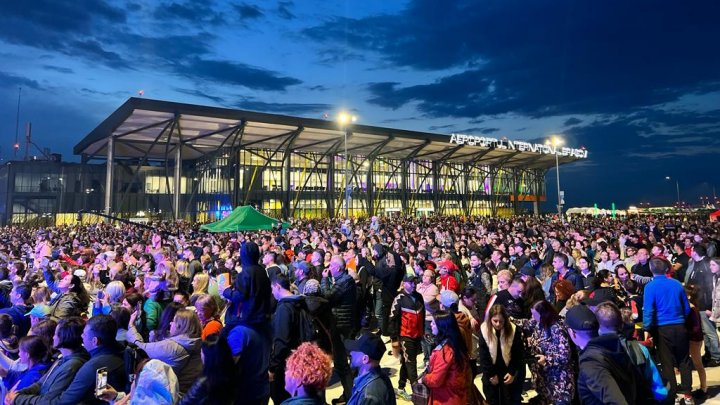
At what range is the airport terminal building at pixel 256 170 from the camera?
4166cm

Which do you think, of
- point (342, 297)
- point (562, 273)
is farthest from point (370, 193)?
point (342, 297)

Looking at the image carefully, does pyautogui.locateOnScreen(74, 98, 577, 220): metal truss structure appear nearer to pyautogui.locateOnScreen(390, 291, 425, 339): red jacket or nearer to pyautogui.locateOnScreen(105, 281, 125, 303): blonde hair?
pyautogui.locateOnScreen(105, 281, 125, 303): blonde hair

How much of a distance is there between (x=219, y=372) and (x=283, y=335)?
1212 millimetres

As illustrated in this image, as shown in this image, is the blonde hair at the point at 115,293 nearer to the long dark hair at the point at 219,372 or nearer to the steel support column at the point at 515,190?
the long dark hair at the point at 219,372

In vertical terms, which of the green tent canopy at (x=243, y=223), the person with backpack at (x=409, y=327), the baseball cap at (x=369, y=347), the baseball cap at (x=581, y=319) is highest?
the green tent canopy at (x=243, y=223)

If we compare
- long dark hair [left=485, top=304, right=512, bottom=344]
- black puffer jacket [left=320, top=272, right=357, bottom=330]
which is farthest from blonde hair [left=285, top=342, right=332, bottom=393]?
black puffer jacket [left=320, top=272, right=357, bottom=330]

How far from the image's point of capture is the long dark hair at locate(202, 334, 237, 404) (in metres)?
2.97

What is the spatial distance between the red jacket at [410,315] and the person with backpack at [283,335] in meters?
2.15

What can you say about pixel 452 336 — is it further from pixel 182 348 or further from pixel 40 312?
pixel 40 312

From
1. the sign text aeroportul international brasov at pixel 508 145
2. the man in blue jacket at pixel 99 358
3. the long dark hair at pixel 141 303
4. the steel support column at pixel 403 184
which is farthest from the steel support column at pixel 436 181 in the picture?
the man in blue jacket at pixel 99 358

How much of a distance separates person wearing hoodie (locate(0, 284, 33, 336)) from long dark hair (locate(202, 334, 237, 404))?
386cm

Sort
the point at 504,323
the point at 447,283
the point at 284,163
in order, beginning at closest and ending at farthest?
the point at 504,323
the point at 447,283
the point at 284,163

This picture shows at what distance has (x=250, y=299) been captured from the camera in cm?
381

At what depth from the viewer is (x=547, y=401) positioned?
14.1ft
